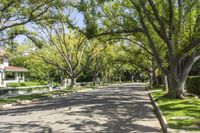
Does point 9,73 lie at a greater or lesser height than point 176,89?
greater

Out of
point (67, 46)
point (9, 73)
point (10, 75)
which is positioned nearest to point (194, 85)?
point (67, 46)

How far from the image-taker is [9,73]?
70.4 metres

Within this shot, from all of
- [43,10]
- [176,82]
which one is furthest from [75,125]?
[43,10]

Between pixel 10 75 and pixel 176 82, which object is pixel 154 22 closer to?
pixel 176 82

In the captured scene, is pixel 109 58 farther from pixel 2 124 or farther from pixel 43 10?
pixel 2 124

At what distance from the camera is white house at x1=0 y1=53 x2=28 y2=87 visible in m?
62.4

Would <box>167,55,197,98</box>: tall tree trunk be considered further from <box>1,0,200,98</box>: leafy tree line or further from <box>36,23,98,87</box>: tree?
<box>36,23,98,87</box>: tree

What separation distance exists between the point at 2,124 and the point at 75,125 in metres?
A: 2.66

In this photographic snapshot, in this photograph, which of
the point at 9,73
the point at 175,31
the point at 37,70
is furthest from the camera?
the point at 37,70

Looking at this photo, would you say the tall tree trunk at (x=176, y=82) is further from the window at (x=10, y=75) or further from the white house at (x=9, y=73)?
the window at (x=10, y=75)

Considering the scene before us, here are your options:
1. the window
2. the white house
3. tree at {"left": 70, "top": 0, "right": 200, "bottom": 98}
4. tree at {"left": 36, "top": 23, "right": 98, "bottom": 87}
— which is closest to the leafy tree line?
tree at {"left": 70, "top": 0, "right": 200, "bottom": 98}

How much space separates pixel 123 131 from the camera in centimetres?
1128

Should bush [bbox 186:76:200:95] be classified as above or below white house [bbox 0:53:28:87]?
below

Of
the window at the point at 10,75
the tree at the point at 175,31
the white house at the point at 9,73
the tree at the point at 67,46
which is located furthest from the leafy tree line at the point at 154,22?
the window at the point at 10,75
